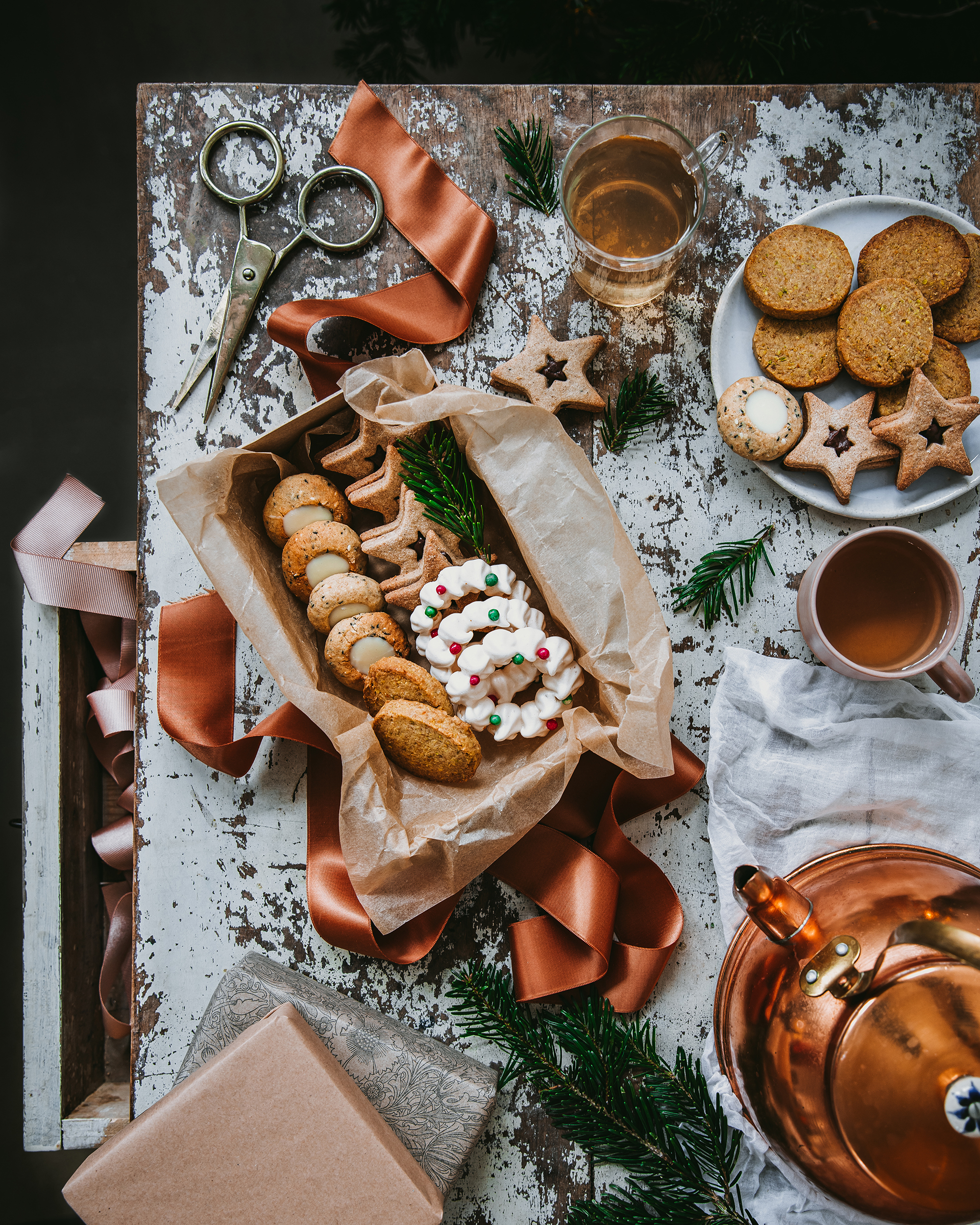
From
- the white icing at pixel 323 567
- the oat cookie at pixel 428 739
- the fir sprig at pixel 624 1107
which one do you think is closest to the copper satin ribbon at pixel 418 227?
the white icing at pixel 323 567

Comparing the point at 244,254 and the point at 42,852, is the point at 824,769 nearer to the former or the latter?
the point at 244,254

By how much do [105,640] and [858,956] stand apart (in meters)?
1.21

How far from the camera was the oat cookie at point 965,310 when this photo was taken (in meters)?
1.10

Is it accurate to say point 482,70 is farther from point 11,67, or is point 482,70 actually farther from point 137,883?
point 137,883

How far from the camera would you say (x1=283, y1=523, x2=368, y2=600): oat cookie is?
1.08 meters

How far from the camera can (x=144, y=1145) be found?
36.7 inches

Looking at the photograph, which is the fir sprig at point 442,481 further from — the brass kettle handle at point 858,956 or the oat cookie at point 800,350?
the brass kettle handle at point 858,956

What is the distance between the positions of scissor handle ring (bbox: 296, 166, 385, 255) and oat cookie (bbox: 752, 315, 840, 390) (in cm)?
56

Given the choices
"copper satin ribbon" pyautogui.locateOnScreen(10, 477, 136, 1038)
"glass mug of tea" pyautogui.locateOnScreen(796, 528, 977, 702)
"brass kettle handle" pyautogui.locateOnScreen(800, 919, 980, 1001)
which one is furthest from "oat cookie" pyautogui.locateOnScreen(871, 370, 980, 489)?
"copper satin ribbon" pyautogui.locateOnScreen(10, 477, 136, 1038)

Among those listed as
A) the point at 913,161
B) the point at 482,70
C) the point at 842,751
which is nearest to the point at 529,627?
the point at 842,751

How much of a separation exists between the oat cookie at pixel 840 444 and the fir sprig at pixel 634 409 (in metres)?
0.19

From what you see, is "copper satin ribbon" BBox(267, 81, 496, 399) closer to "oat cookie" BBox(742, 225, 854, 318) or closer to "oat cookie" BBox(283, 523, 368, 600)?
"oat cookie" BBox(283, 523, 368, 600)

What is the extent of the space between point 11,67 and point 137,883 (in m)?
1.94

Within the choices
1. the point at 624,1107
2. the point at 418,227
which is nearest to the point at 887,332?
the point at 418,227
